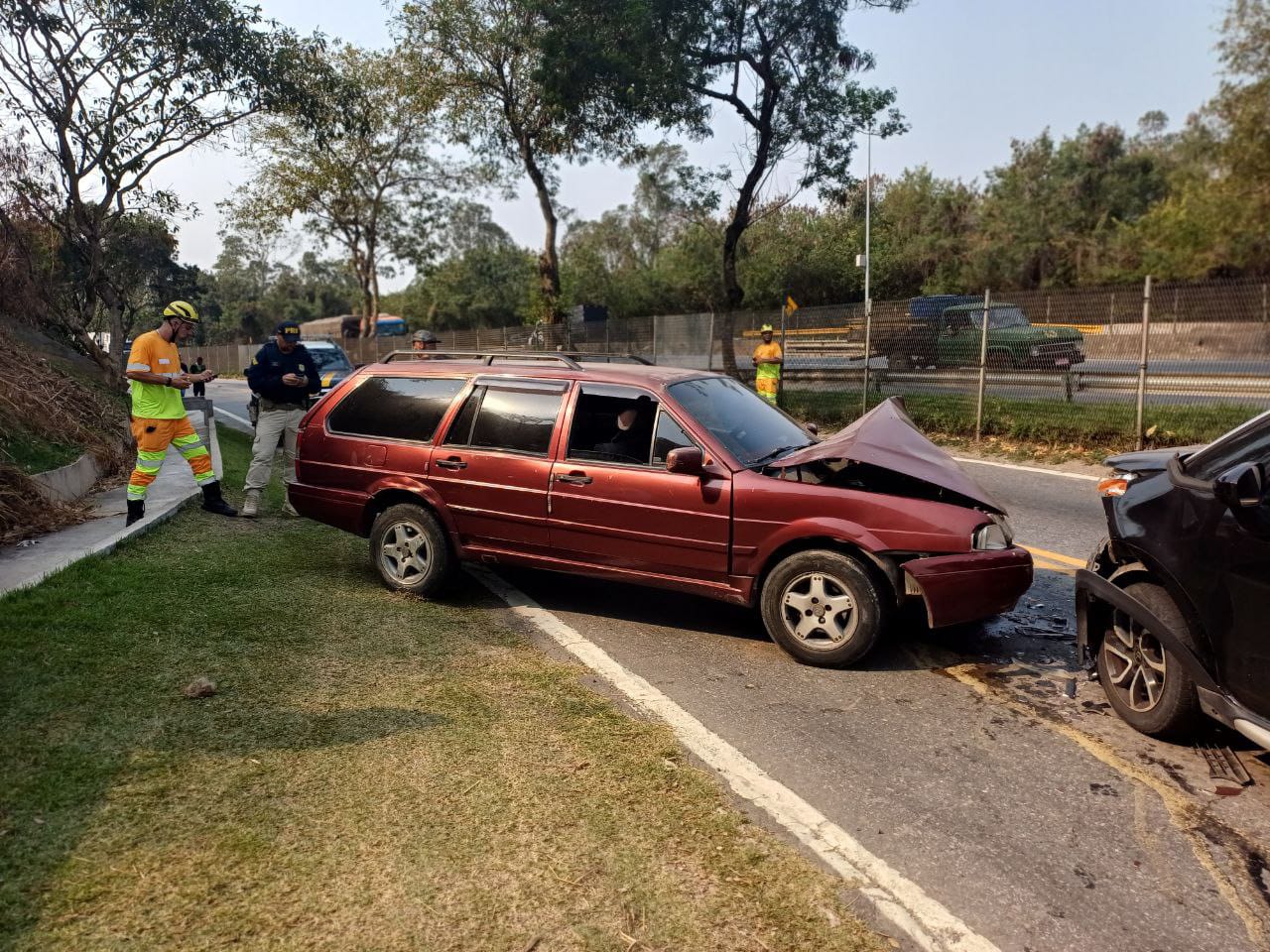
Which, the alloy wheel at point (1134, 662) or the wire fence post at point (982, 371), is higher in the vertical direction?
the wire fence post at point (982, 371)

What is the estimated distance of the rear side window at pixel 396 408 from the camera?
6234mm

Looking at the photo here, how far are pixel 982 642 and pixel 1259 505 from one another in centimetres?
221

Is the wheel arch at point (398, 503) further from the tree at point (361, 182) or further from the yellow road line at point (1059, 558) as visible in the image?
the tree at point (361, 182)

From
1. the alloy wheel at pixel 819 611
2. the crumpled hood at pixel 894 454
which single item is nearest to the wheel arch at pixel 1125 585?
the crumpled hood at pixel 894 454

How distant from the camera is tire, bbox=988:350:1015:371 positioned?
46.7ft

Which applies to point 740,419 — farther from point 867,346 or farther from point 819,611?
point 867,346

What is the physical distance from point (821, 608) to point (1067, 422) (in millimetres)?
10212

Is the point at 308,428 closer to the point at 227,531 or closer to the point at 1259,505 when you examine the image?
the point at 227,531

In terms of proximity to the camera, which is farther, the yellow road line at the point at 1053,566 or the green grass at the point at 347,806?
the yellow road line at the point at 1053,566

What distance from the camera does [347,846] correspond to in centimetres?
304

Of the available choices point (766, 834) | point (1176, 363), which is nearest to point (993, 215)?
point (1176, 363)

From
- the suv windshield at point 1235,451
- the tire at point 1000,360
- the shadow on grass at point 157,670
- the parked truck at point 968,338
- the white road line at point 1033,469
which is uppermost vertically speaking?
the parked truck at point 968,338

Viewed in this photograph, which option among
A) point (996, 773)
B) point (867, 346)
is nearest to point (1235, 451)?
point (996, 773)

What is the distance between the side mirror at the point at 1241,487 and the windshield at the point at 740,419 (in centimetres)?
244
